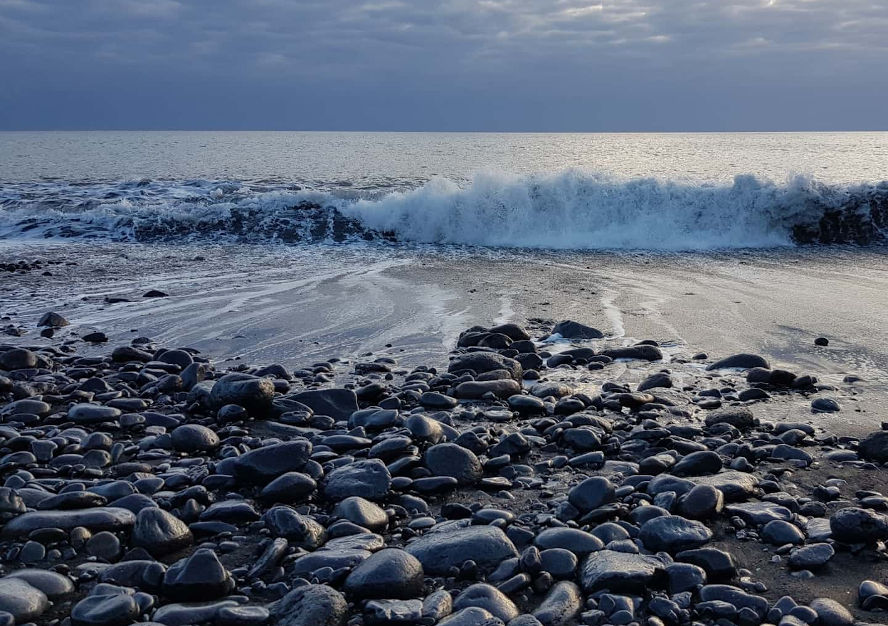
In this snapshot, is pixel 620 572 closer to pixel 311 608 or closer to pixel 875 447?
pixel 311 608

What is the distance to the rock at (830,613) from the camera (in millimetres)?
2594

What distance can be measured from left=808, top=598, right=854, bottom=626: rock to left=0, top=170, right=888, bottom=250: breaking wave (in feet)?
42.2

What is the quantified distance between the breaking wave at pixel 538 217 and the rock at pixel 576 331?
8.12 metres

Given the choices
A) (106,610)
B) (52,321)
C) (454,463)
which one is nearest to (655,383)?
(454,463)

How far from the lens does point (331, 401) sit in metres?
5.10

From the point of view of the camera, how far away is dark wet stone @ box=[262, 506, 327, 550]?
3209 mm

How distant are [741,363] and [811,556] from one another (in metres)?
3.23

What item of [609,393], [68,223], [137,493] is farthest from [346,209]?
[137,493]

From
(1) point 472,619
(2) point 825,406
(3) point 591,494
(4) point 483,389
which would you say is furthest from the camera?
(4) point 483,389

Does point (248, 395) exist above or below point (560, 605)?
above

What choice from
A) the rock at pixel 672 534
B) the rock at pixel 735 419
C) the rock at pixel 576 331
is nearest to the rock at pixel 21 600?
the rock at pixel 672 534

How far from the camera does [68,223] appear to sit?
17.0m

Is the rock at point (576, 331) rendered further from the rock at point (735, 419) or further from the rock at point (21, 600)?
the rock at point (21, 600)

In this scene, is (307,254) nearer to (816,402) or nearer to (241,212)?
(241,212)
